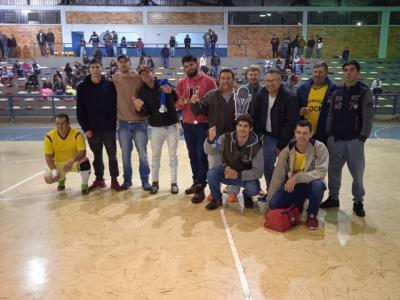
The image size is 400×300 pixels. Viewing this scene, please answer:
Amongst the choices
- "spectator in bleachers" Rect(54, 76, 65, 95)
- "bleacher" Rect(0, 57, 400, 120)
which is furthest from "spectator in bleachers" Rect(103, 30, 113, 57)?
"spectator in bleachers" Rect(54, 76, 65, 95)

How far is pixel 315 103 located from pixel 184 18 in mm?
19671

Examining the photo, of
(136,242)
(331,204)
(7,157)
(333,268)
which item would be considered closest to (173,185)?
(136,242)

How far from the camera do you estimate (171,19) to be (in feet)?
73.3

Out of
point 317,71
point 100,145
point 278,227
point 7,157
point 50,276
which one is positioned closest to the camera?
point 50,276

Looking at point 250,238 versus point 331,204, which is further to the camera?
point 331,204

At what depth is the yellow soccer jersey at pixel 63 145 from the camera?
481cm

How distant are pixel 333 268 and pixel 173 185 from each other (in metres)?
2.42

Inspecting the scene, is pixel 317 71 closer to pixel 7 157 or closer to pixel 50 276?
pixel 50 276

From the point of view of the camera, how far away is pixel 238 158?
4113 mm

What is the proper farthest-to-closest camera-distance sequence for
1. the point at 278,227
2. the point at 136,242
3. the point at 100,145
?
the point at 100,145
the point at 278,227
the point at 136,242

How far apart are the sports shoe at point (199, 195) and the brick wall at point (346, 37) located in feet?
66.6

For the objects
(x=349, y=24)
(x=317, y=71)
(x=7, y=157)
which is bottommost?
(x=7, y=157)

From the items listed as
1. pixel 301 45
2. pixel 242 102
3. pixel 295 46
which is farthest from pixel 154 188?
pixel 301 45

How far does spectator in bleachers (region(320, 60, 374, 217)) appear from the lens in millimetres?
3928
